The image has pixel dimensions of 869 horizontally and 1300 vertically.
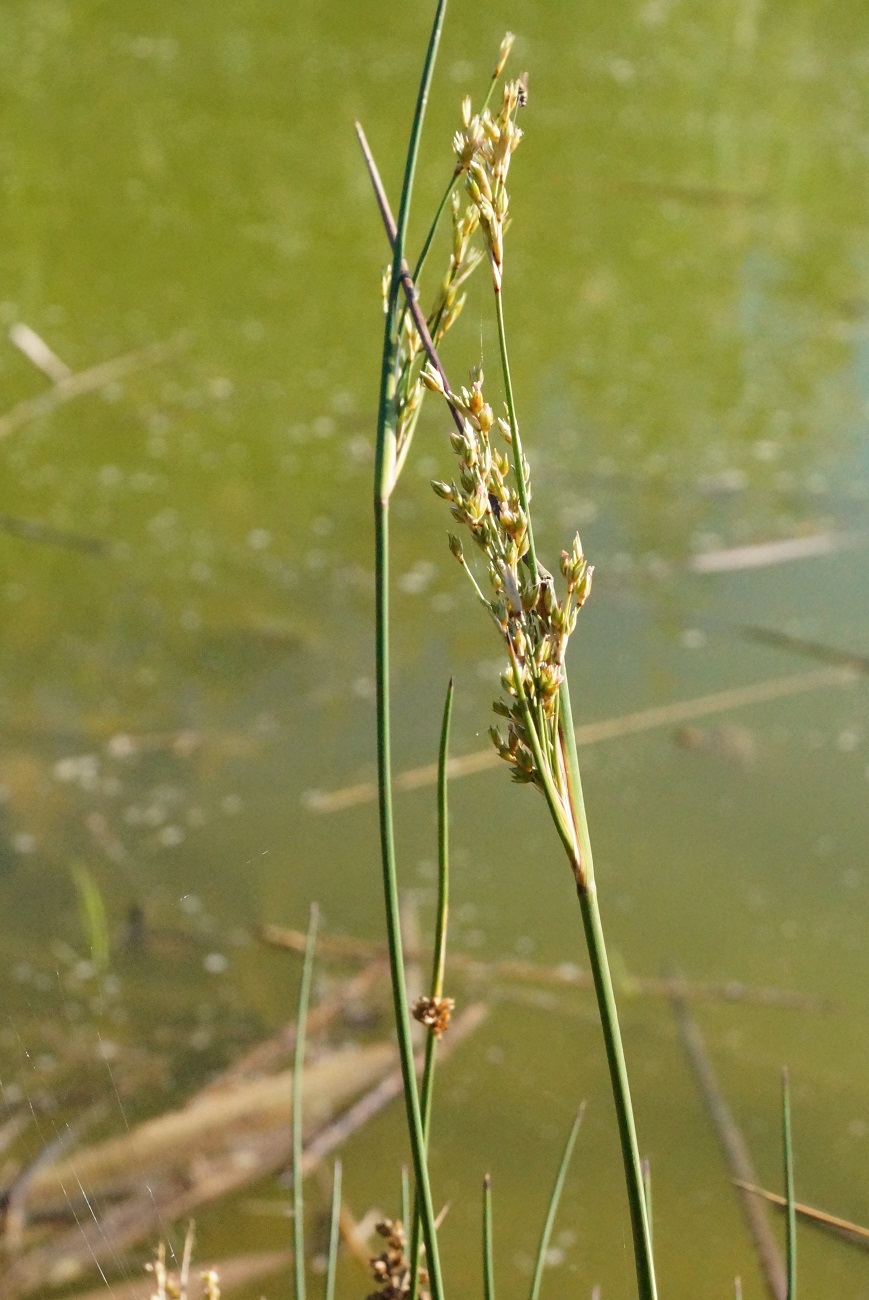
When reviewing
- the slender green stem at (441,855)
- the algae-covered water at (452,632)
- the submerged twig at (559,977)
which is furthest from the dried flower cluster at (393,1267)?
the submerged twig at (559,977)

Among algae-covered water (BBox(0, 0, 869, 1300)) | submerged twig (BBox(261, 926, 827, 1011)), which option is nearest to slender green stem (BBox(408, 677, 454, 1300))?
algae-covered water (BBox(0, 0, 869, 1300))

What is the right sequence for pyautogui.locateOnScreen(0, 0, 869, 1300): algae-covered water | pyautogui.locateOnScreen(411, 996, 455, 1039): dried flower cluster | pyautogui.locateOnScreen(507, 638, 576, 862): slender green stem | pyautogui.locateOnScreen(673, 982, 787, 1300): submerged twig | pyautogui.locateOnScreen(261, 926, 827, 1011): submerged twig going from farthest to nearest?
pyautogui.locateOnScreen(261, 926, 827, 1011): submerged twig < pyautogui.locateOnScreen(0, 0, 869, 1300): algae-covered water < pyautogui.locateOnScreen(673, 982, 787, 1300): submerged twig < pyautogui.locateOnScreen(411, 996, 455, 1039): dried flower cluster < pyautogui.locateOnScreen(507, 638, 576, 862): slender green stem

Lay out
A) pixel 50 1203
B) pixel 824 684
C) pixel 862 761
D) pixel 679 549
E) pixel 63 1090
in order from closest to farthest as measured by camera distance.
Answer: pixel 50 1203, pixel 63 1090, pixel 862 761, pixel 824 684, pixel 679 549

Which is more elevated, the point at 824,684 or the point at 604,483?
the point at 604,483

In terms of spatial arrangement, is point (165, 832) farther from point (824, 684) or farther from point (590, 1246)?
point (824, 684)

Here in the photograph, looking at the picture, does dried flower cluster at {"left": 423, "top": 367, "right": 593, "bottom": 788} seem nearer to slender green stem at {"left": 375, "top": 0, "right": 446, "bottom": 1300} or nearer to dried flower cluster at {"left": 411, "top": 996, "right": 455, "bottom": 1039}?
slender green stem at {"left": 375, "top": 0, "right": 446, "bottom": 1300}

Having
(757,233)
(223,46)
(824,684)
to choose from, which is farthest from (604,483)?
(223,46)
